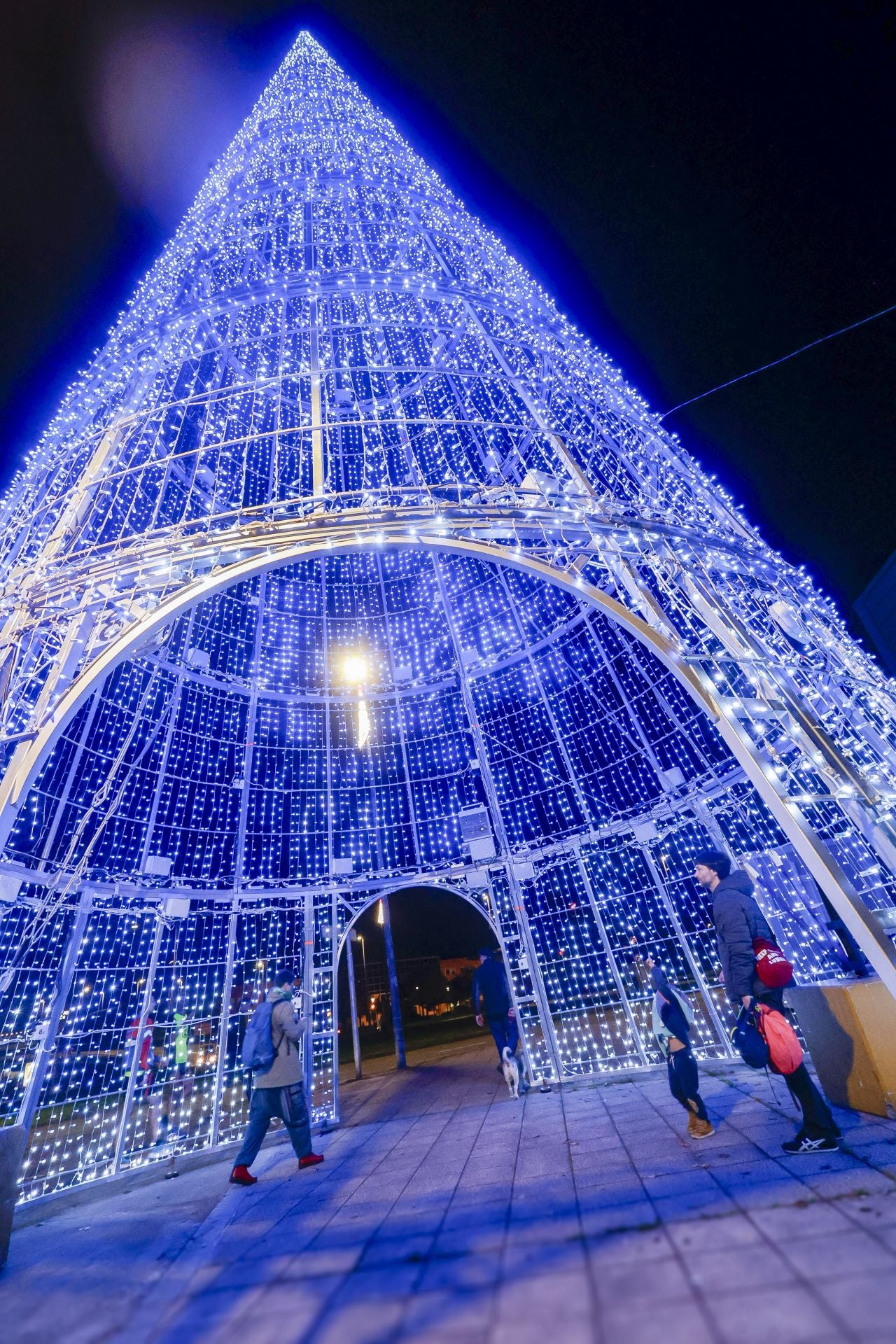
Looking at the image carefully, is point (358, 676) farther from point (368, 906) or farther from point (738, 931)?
point (738, 931)

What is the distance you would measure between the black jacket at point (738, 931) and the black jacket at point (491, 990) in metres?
4.70

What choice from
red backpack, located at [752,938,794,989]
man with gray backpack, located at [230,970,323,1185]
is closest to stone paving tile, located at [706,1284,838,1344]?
red backpack, located at [752,938,794,989]

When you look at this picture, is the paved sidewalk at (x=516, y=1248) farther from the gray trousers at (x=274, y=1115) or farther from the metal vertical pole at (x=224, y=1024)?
the metal vertical pole at (x=224, y=1024)

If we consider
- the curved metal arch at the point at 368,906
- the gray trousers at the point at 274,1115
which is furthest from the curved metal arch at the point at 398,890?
the gray trousers at the point at 274,1115

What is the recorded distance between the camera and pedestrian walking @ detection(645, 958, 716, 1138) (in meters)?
4.42

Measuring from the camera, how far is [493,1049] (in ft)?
43.2

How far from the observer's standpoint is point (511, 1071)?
7734 mm

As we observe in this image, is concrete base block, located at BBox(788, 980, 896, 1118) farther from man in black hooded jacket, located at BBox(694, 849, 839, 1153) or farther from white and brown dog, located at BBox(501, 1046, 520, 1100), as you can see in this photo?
white and brown dog, located at BBox(501, 1046, 520, 1100)

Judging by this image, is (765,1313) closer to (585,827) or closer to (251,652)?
(585,827)

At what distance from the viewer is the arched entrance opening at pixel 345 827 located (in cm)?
772

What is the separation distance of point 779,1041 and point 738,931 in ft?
2.19

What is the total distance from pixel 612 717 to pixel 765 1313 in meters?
9.01

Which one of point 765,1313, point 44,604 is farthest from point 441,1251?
point 44,604

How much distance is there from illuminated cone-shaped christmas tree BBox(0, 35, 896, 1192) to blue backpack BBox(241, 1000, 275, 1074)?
313 centimetres
